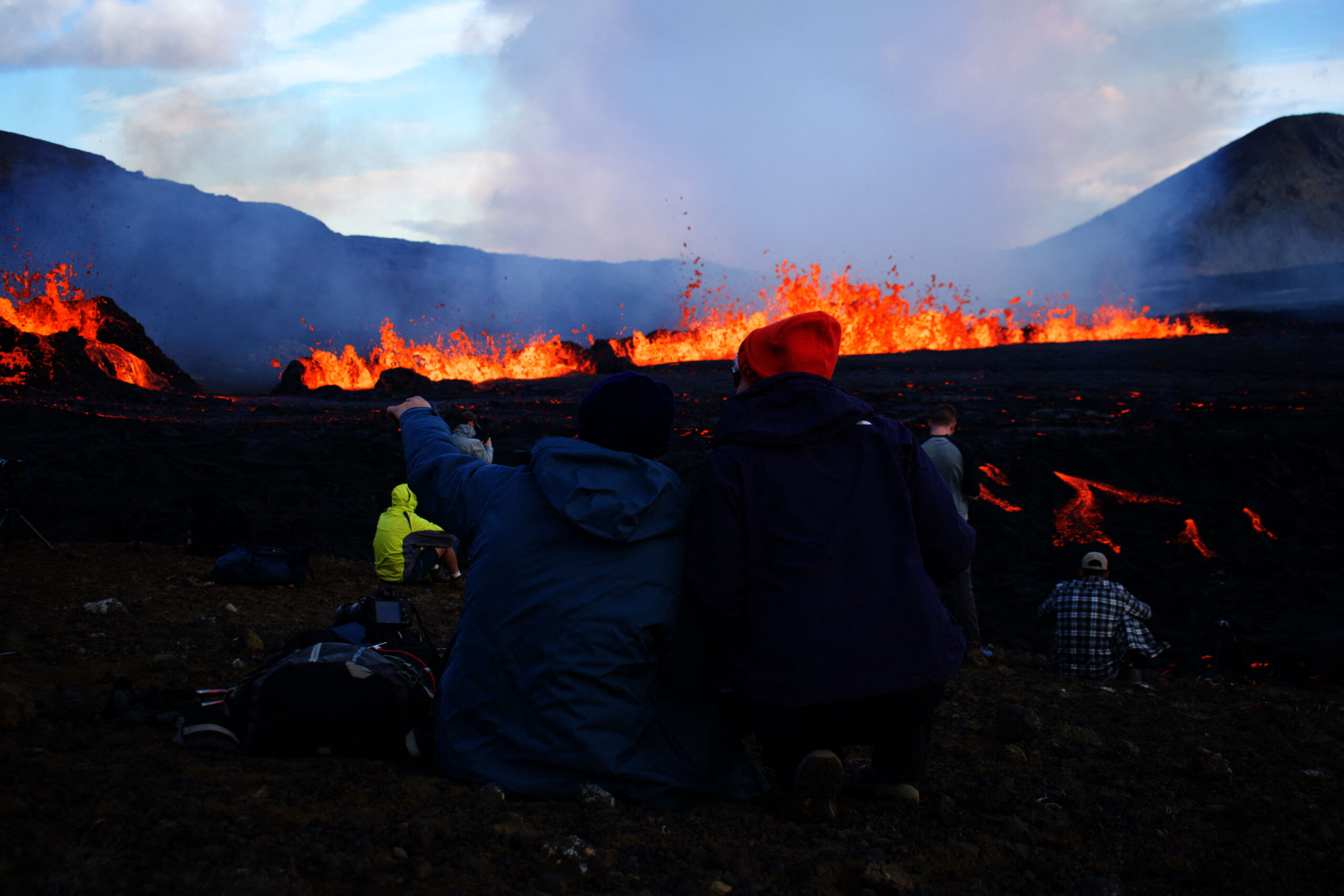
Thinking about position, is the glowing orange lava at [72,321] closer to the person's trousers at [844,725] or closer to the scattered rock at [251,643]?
the scattered rock at [251,643]

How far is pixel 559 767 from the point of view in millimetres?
2506

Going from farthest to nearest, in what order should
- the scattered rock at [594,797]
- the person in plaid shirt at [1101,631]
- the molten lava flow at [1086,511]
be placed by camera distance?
the molten lava flow at [1086,511]
the person in plaid shirt at [1101,631]
the scattered rock at [594,797]

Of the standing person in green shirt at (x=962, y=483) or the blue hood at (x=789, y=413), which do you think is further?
the standing person in green shirt at (x=962, y=483)

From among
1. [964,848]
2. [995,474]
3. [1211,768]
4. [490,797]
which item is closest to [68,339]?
[995,474]

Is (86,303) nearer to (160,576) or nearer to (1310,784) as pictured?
(160,576)

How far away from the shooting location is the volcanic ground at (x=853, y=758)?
210 cm

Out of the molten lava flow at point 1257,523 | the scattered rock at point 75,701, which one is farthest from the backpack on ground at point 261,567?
the molten lava flow at point 1257,523

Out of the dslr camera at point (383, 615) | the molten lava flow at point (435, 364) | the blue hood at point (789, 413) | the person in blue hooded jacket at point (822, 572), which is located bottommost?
the dslr camera at point (383, 615)

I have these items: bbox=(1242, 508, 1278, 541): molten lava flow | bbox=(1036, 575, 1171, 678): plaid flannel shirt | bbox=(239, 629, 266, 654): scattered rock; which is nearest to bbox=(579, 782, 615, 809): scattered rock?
bbox=(239, 629, 266, 654): scattered rock

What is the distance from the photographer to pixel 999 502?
11195mm

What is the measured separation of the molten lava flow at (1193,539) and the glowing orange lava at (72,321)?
72.7ft

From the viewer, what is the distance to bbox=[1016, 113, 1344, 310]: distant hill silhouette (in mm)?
63594

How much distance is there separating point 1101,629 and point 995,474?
687cm

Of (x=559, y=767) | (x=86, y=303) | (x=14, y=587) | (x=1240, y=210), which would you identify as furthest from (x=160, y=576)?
(x=1240, y=210)
